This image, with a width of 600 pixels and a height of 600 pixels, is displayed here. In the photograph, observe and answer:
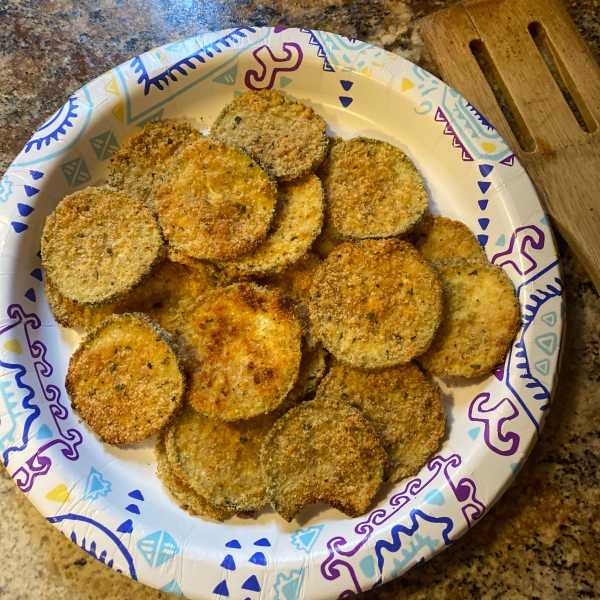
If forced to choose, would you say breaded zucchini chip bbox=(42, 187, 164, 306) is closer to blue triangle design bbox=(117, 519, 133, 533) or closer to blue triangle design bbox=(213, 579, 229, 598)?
blue triangle design bbox=(117, 519, 133, 533)

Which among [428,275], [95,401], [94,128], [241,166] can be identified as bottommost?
[428,275]

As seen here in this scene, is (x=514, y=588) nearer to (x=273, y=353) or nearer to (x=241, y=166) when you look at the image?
(x=273, y=353)

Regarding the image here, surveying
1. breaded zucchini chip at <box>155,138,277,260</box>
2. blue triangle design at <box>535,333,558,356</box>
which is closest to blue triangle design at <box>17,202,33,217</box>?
breaded zucchini chip at <box>155,138,277,260</box>

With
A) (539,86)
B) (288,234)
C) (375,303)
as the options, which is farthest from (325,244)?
(539,86)

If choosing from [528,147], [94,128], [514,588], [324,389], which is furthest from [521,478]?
[94,128]

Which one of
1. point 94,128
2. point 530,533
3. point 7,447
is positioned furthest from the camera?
point 94,128

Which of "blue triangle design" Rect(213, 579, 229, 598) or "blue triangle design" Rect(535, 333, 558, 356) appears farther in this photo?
"blue triangle design" Rect(535, 333, 558, 356)

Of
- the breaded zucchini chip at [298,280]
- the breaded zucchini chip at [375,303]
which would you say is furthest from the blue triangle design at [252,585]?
the breaded zucchini chip at [298,280]
